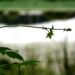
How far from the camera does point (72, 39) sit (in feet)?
9.72

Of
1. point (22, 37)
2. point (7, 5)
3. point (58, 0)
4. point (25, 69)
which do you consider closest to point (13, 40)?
point (22, 37)

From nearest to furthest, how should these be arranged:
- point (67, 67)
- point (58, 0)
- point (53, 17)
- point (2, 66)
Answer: point (2, 66), point (67, 67), point (53, 17), point (58, 0)

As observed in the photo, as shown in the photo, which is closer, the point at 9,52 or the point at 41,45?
the point at 9,52

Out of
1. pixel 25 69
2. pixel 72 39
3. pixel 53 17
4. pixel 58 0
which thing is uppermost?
pixel 58 0

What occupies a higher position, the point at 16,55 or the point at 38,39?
the point at 38,39

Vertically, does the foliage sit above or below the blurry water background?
below

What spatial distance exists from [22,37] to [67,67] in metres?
1.19

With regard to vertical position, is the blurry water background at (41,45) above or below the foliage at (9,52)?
above

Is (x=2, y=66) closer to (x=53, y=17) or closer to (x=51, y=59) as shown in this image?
(x=51, y=59)

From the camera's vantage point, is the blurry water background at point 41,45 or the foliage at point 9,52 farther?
the blurry water background at point 41,45

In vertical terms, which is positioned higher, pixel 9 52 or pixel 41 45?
pixel 41 45

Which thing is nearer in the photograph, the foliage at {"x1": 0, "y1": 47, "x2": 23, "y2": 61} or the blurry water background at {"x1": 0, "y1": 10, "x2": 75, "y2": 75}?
the foliage at {"x1": 0, "y1": 47, "x2": 23, "y2": 61}

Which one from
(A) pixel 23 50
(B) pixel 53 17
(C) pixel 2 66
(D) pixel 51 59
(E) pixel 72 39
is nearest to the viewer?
(C) pixel 2 66

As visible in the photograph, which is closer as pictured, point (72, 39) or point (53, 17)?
point (72, 39)
